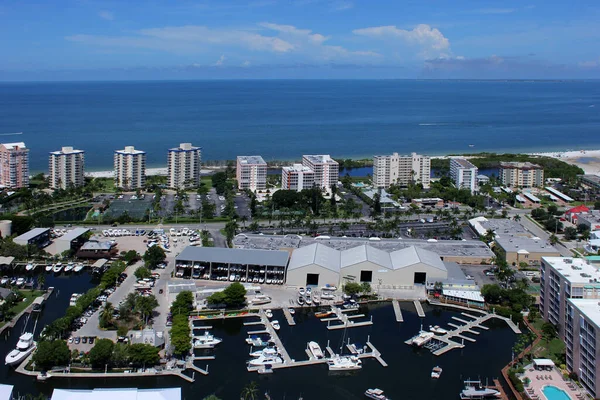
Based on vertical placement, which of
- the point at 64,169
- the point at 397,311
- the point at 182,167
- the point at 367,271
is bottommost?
the point at 397,311

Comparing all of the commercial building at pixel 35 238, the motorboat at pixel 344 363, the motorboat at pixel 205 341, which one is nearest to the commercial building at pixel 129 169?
the commercial building at pixel 35 238

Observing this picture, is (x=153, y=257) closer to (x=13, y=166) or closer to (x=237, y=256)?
(x=237, y=256)

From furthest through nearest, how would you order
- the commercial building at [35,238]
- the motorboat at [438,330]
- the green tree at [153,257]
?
1. the commercial building at [35,238]
2. the green tree at [153,257]
3. the motorboat at [438,330]

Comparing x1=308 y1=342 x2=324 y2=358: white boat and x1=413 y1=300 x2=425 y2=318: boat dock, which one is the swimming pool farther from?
x1=308 y1=342 x2=324 y2=358: white boat

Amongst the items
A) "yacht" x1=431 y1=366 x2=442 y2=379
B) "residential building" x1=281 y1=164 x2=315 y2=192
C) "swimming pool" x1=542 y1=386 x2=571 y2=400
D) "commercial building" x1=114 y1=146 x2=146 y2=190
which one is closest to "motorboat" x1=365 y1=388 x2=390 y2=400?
"yacht" x1=431 y1=366 x2=442 y2=379

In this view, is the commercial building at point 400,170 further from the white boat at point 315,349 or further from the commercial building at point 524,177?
the white boat at point 315,349

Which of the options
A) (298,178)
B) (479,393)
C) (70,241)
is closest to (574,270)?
(479,393)
